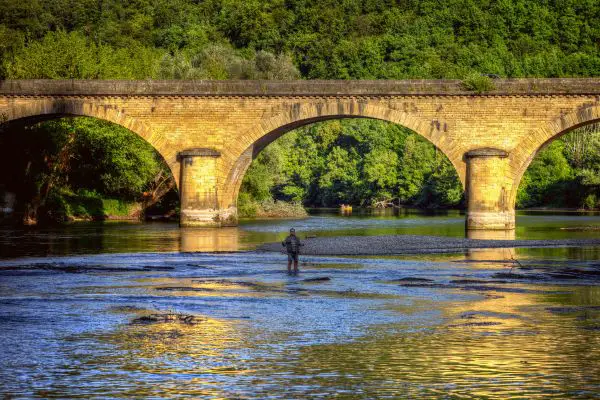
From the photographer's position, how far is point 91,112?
45281 mm

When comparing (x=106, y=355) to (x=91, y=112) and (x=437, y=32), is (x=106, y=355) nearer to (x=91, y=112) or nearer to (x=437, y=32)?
(x=91, y=112)

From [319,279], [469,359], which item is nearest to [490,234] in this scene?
[319,279]

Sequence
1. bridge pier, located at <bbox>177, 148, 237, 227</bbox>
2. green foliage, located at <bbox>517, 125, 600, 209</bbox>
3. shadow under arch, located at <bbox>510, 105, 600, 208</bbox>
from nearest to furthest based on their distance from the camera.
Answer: shadow under arch, located at <bbox>510, 105, 600, 208</bbox> → bridge pier, located at <bbox>177, 148, 237, 227</bbox> → green foliage, located at <bbox>517, 125, 600, 209</bbox>

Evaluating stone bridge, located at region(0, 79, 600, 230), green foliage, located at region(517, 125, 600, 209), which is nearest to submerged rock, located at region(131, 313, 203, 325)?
stone bridge, located at region(0, 79, 600, 230)

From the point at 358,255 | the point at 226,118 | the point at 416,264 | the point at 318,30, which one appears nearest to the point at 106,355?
the point at 416,264

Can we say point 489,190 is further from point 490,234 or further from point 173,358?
point 173,358

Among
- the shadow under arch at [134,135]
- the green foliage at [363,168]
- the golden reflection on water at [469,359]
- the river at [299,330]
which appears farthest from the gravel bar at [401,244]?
the green foliage at [363,168]

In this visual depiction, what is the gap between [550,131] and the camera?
42.3 m

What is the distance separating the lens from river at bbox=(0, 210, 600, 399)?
41.9 ft

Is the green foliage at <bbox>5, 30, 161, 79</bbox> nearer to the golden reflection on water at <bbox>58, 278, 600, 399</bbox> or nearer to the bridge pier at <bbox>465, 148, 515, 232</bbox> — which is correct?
the bridge pier at <bbox>465, 148, 515, 232</bbox>

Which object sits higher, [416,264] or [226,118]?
[226,118]

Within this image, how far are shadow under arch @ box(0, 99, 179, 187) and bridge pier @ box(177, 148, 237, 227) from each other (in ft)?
2.15

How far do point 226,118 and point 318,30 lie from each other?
70492 mm

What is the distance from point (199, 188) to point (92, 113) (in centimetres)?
539
